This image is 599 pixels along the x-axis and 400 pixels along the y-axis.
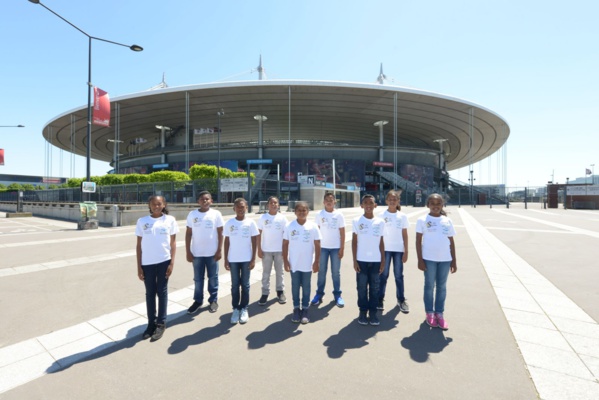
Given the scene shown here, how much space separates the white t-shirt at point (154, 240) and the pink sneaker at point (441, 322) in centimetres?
→ 346

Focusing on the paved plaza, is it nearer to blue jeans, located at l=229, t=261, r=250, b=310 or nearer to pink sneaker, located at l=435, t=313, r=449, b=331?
pink sneaker, located at l=435, t=313, r=449, b=331

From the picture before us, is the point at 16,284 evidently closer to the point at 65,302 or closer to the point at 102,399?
the point at 65,302

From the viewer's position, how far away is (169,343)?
3234mm

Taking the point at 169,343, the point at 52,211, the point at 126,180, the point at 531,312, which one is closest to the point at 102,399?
the point at 169,343

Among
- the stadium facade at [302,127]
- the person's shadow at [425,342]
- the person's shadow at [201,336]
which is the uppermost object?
the stadium facade at [302,127]

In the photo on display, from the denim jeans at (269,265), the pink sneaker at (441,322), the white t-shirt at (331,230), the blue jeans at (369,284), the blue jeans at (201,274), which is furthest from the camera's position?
the denim jeans at (269,265)

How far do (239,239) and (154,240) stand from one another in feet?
3.48

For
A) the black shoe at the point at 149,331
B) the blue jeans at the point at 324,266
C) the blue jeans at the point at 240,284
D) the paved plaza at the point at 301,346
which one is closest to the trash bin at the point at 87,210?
the paved plaza at the point at 301,346

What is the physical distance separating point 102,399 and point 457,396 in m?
2.88

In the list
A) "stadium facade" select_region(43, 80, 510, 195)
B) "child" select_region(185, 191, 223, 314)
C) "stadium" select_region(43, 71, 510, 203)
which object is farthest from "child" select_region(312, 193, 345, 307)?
"stadium facade" select_region(43, 80, 510, 195)

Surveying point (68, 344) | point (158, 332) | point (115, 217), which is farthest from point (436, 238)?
point (115, 217)

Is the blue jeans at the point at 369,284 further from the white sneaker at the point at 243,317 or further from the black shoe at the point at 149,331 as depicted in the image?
the black shoe at the point at 149,331

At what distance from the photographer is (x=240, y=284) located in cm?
404

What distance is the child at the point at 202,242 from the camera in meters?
4.16
